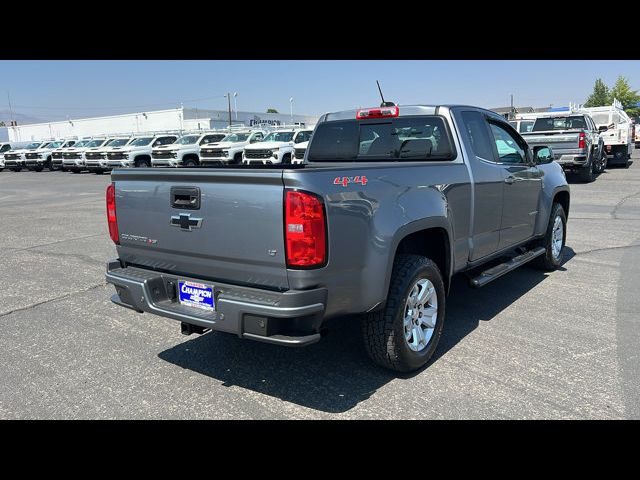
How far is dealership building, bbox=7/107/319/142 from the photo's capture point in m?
51.8

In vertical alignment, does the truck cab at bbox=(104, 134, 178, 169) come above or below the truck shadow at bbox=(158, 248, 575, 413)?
above

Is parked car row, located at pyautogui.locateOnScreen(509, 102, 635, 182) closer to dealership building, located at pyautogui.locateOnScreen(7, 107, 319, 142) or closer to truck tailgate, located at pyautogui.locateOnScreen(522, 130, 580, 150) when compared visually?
truck tailgate, located at pyautogui.locateOnScreen(522, 130, 580, 150)

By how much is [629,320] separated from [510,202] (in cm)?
147

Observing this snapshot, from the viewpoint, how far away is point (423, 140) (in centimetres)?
448

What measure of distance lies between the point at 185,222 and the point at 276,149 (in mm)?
18515

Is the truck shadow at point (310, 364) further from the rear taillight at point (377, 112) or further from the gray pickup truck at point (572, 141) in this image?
the gray pickup truck at point (572, 141)

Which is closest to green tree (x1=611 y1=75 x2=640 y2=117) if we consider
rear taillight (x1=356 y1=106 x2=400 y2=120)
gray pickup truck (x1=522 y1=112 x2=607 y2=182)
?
gray pickup truck (x1=522 y1=112 x2=607 y2=182)

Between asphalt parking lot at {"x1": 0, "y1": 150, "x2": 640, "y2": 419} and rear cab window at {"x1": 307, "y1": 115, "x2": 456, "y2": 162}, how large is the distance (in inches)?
61.5

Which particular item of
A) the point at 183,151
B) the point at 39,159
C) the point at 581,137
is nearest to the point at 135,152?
the point at 183,151

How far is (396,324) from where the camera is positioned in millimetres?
3416
